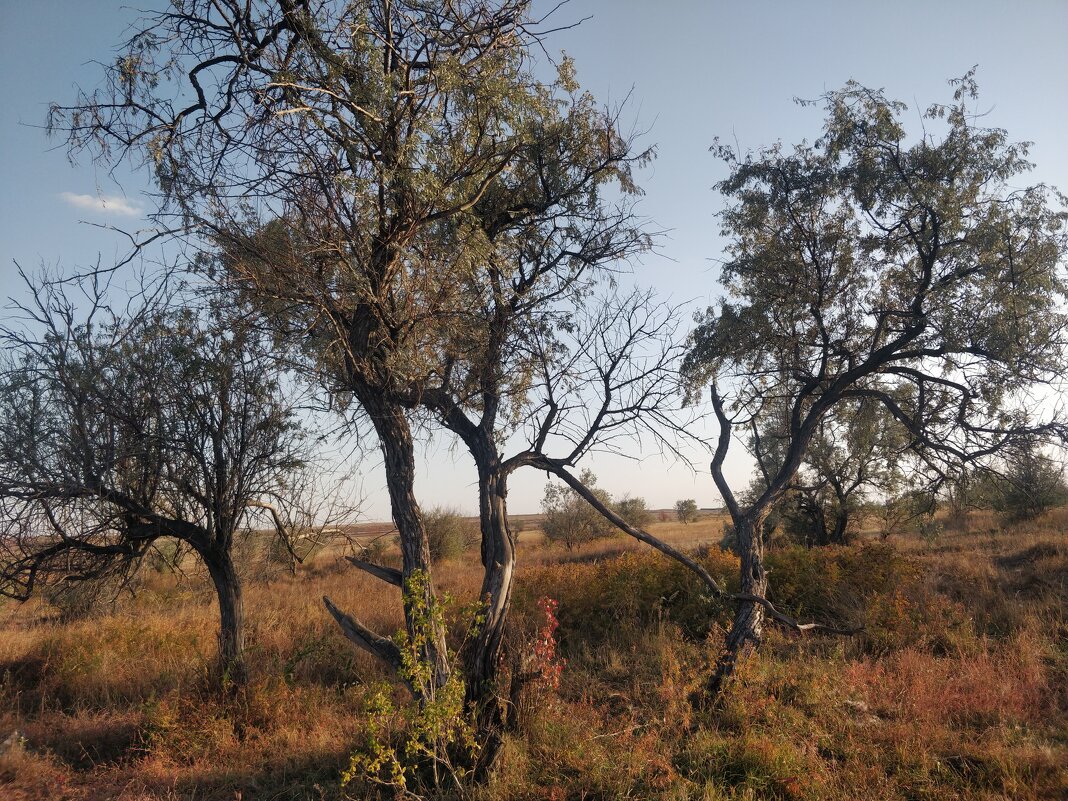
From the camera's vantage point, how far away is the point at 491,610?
582 centimetres

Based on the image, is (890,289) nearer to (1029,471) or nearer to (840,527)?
(1029,471)

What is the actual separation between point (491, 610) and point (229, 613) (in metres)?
4.55

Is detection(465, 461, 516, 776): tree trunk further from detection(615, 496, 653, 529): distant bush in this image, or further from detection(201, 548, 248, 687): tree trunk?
detection(615, 496, 653, 529): distant bush

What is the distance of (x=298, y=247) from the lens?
565 cm

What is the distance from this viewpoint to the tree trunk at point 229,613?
8031 millimetres

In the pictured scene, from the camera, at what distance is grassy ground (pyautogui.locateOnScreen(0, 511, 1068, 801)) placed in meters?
5.57

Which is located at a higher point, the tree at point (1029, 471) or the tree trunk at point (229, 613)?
the tree at point (1029, 471)


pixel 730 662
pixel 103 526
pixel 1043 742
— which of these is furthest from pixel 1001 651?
pixel 103 526

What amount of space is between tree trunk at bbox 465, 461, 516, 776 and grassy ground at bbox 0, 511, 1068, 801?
0.33 meters

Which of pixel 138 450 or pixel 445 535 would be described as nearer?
pixel 138 450

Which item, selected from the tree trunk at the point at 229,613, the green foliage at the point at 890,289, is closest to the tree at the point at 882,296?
the green foliage at the point at 890,289

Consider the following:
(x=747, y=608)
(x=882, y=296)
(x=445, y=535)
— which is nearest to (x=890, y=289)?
(x=882, y=296)

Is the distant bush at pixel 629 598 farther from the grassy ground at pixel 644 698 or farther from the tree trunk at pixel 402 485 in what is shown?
the tree trunk at pixel 402 485

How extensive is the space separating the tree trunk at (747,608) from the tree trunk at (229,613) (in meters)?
6.31
